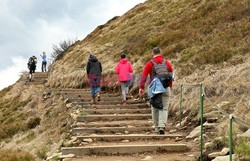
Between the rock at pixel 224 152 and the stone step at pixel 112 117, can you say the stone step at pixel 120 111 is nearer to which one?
the stone step at pixel 112 117

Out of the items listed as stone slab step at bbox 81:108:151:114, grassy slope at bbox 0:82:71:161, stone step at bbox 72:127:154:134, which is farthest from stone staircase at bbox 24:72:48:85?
stone step at bbox 72:127:154:134

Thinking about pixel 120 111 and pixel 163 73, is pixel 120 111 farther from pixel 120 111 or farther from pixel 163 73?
pixel 163 73

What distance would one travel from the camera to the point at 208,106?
8.34 m

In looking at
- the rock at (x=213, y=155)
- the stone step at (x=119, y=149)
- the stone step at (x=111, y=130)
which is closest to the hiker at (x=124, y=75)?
the stone step at (x=111, y=130)

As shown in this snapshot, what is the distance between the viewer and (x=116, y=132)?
826 cm

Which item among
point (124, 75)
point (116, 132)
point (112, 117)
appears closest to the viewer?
point (116, 132)

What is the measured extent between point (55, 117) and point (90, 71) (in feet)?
7.48

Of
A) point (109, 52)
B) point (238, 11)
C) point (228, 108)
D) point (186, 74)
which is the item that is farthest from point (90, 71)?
point (109, 52)

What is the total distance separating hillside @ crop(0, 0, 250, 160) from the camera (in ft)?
28.2

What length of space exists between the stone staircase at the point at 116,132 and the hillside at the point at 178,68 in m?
0.72

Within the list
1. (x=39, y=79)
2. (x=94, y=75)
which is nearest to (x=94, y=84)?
(x=94, y=75)

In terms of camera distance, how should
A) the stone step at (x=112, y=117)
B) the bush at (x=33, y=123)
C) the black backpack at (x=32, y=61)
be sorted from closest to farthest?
the stone step at (x=112, y=117) → the bush at (x=33, y=123) → the black backpack at (x=32, y=61)

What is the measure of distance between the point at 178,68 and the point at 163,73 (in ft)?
16.9

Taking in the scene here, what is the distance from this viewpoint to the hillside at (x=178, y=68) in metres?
8.60
